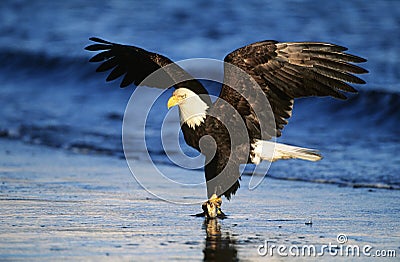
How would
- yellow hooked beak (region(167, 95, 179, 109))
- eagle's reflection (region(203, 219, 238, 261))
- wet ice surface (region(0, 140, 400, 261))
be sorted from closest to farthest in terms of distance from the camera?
eagle's reflection (region(203, 219, 238, 261))
wet ice surface (region(0, 140, 400, 261))
yellow hooked beak (region(167, 95, 179, 109))

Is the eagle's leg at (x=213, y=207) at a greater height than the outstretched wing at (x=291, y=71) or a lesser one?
lesser

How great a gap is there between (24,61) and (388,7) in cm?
684

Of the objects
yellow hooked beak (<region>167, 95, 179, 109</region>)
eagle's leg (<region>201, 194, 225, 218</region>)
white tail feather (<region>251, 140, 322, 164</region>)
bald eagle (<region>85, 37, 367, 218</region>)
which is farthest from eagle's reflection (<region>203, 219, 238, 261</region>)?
yellow hooked beak (<region>167, 95, 179, 109</region>)

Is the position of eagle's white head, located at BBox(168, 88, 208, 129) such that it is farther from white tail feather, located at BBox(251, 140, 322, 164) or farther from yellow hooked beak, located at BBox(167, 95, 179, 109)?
white tail feather, located at BBox(251, 140, 322, 164)

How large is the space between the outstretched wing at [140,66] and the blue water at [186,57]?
5.46ft

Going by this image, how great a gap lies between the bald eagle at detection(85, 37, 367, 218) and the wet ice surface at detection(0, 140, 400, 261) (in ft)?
1.23

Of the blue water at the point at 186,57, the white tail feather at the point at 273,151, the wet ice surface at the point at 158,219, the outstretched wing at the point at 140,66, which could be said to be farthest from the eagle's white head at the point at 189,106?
the blue water at the point at 186,57

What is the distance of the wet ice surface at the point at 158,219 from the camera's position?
5.35 m

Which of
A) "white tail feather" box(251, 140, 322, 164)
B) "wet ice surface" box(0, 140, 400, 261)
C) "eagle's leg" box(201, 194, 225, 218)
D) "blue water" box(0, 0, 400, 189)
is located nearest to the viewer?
"wet ice surface" box(0, 140, 400, 261)

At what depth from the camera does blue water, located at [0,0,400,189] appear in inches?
373

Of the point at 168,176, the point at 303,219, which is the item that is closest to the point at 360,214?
the point at 303,219

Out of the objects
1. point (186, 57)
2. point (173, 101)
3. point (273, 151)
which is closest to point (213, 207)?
point (273, 151)

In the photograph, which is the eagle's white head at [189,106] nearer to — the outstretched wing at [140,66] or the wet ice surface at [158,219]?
the outstretched wing at [140,66]

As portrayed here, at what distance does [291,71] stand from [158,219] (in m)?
1.55
